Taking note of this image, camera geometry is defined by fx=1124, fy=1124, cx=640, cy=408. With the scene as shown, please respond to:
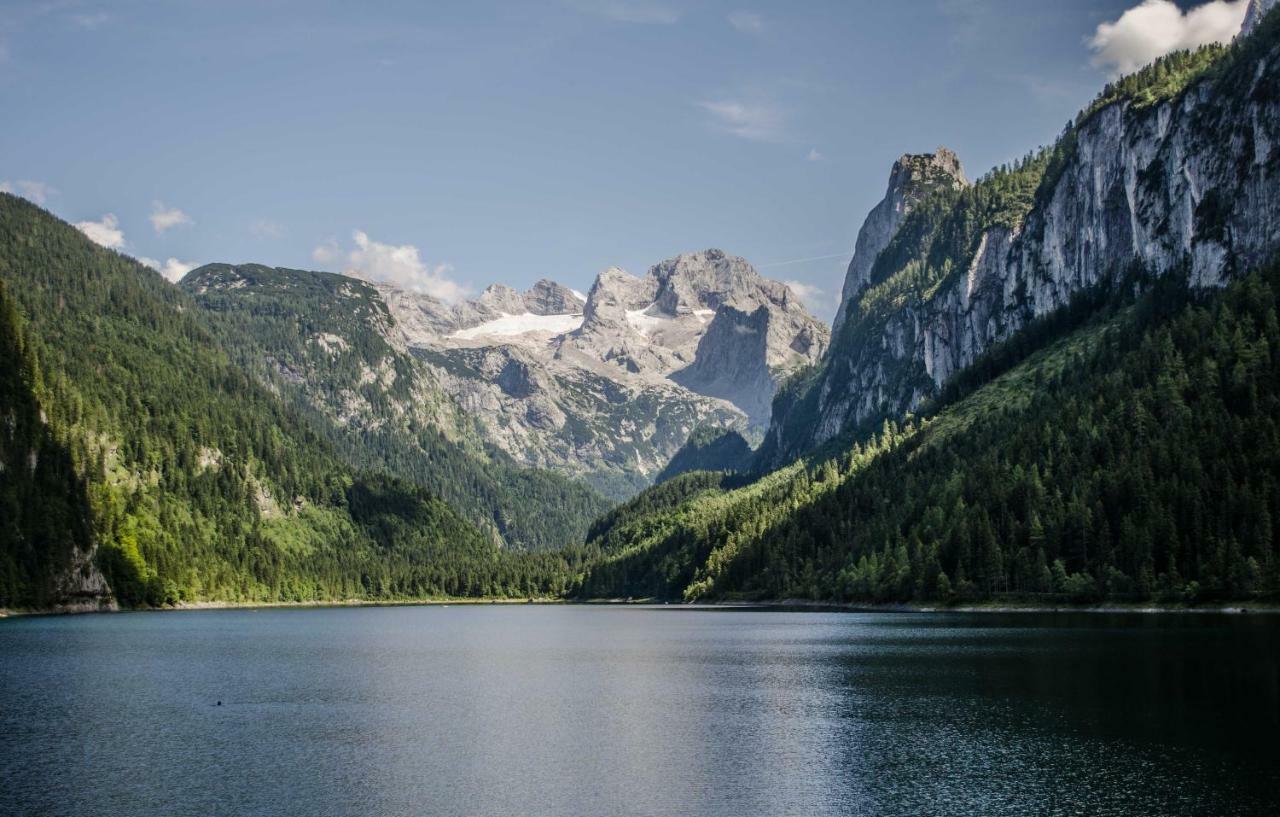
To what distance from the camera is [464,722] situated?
258 ft

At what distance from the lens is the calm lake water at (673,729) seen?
53812 mm

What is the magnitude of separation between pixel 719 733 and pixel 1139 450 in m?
139

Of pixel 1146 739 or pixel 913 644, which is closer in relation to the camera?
pixel 1146 739

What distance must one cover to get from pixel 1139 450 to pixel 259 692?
147367 millimetres

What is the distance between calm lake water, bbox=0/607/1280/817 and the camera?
53.8 metres

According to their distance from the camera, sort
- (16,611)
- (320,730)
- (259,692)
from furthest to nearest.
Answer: (16,611) → (259,692) → (320,730)

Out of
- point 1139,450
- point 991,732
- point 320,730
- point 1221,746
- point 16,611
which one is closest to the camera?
point 1221,746

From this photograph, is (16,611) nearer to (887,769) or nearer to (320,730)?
(320,730)

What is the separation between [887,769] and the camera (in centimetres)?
5956

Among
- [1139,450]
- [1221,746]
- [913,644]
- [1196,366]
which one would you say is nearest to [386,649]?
[913,644]

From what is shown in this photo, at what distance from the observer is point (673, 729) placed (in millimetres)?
74188

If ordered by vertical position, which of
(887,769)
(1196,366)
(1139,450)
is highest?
(1196,366)

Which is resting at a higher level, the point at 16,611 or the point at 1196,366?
the point at 1196,366

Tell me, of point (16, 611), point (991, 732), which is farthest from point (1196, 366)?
point (16, 611)
